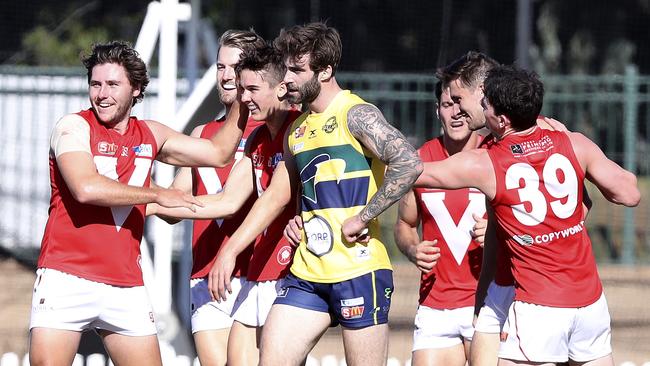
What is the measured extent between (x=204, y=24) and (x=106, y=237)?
Result: 448 centimetres

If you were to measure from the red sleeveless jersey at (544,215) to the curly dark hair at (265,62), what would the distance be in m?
1.27

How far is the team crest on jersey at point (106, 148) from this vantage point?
532 cm

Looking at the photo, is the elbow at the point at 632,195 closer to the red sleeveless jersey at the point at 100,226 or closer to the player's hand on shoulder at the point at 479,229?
the player's hand on shoulder at the point at 479,229

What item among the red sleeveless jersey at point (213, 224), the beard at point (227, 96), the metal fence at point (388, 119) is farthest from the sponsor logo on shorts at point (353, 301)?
the metal fence at point (388, 119)

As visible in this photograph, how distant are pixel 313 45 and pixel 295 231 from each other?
850mm

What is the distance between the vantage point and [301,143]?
516cm

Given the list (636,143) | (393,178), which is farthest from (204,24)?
(636,143)

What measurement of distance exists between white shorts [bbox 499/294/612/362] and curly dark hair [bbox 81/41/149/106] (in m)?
2.08

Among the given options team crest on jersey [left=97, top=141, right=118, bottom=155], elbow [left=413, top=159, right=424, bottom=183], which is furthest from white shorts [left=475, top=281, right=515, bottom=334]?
team crest on jersey [left=97, top=141, right=118, bottom=155]

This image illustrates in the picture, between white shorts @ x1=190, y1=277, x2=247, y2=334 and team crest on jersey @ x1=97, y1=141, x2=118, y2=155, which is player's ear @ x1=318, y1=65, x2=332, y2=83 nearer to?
team crest on jersey @ x1=97, y1=141, x2=118, y2=155

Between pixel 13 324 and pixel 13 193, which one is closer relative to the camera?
pixel 13 324

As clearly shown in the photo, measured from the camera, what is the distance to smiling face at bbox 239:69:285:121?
5.65 meters

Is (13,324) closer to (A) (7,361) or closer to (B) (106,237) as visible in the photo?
(A) (7,361)

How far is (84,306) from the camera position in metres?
5.23
